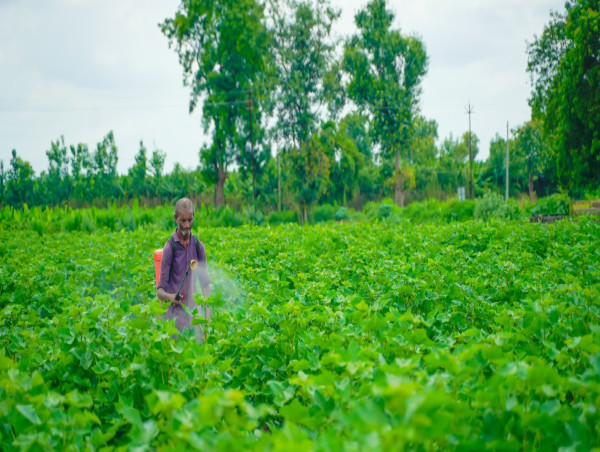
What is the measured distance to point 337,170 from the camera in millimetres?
38031

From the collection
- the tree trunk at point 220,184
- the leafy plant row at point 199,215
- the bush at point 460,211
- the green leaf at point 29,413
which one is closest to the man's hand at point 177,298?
the green leaf at point 29,413

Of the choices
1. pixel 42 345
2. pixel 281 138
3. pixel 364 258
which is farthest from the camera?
pixel 281 138

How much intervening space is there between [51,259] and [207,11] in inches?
1081

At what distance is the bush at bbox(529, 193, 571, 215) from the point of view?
21.0 meters

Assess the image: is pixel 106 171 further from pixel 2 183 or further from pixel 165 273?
pixel 165 273

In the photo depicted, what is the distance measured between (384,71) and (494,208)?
19180mm

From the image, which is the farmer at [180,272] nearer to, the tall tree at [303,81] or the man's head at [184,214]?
the man's head at [184,214]

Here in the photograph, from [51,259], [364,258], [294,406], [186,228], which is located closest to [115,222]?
[51,259]

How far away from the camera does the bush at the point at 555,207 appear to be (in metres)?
21.0

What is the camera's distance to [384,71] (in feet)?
122

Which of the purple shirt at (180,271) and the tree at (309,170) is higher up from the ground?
the tree at (309,170)

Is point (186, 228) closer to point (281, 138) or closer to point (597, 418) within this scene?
point (597, 418)

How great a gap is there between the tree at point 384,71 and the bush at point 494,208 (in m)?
16.0

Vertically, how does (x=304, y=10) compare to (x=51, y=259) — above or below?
above
